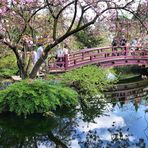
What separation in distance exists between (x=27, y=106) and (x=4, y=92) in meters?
1.11

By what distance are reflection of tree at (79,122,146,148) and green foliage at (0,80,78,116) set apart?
6.20 ft

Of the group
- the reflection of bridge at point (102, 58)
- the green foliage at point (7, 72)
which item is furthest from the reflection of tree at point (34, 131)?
the reflection of bridge at point (102, 58)

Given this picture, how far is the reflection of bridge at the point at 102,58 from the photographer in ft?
67.4

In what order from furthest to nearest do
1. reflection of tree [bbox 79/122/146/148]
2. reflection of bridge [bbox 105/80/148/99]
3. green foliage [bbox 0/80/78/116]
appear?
1. reflection of bridge [bbox 105/80/148/99]
2. green foliage [bbox 0/80/78/116]
3. reflection of tree [bbox 79/122/146/148]

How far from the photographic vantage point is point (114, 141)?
41.4 feet

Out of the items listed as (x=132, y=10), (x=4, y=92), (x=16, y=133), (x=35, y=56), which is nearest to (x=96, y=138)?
(x=16, y=133)

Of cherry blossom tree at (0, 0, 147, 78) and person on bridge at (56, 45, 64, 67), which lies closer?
cherry blossom tree at (0, 0, 147, 78)

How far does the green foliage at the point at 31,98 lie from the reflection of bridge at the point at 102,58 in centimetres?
507

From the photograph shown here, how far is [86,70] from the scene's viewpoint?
17.8 m

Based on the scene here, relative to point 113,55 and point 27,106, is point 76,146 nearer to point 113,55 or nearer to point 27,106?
point 27,106

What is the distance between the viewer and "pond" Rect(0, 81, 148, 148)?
497 inches

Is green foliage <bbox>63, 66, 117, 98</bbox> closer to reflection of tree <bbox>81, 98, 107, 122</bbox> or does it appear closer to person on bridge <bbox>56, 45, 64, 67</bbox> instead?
reflection of tree <bbox>81, 98, 107, 122</bbox>

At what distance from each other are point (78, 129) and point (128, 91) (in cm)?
792

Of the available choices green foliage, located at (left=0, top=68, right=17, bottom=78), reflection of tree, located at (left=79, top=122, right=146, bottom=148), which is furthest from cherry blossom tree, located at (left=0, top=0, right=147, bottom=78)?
reflection of tree, located at (left=79, top=122, right=146, bottom=148)
